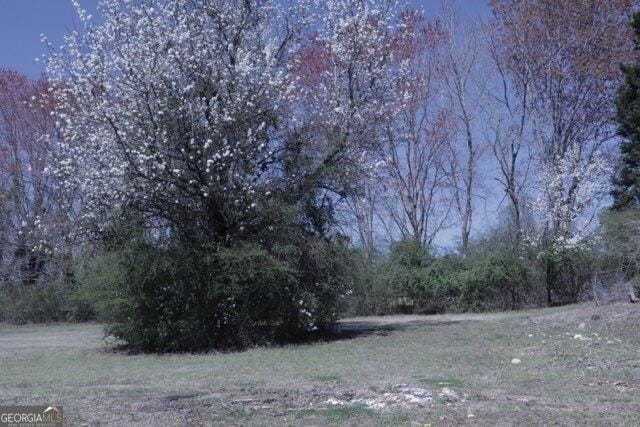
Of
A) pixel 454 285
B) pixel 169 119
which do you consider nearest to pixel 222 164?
pixel 169 119

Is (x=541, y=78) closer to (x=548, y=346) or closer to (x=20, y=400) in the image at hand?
(x=548, y=346)

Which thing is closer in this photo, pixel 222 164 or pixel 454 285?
pixel 222 164

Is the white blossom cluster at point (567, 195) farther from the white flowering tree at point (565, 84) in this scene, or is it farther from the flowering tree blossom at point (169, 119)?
the flowering tree blossom at point (169, 119)

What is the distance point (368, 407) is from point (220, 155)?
9623 millimetres

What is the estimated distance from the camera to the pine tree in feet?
84.4

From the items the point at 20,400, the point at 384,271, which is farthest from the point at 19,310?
the point at 20,400

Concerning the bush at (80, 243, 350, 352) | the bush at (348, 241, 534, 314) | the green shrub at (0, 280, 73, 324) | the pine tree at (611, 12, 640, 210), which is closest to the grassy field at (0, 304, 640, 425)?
the bush at (80, 243, 350, 352)

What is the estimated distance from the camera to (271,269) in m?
17.5

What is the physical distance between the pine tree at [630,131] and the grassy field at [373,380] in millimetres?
9767

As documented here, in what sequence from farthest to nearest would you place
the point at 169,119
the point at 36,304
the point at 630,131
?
1. the point at 36,304
2. the point at 630,131
3. the point at 169,119

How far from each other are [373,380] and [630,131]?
19965 millimetres

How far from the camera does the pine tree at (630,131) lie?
1013 inches

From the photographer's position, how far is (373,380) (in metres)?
11.1

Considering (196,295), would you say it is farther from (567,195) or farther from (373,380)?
(567,195)
